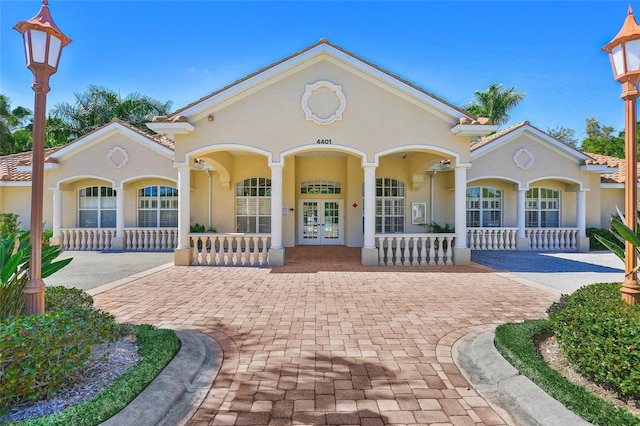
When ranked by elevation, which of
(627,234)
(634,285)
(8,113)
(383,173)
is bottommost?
(634,285)

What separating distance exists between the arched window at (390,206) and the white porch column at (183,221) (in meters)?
8.61

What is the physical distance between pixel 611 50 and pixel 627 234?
239 centimetres

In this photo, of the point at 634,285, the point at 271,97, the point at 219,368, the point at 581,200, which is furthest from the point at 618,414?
the point at 581,200

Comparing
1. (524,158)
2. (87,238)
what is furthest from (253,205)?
(524,158)

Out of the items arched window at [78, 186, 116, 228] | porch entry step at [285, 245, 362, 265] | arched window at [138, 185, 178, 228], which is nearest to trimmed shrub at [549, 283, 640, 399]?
porch entry step at [285, 245, 362, 265]

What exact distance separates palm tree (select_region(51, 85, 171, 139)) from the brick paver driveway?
19.6m

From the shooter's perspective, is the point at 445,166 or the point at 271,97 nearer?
the point at 271,97

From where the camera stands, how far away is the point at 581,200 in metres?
15.7

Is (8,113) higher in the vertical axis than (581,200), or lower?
higher

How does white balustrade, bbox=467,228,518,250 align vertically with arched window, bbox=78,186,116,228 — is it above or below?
below

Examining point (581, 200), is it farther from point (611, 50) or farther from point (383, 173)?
point (611, 50)

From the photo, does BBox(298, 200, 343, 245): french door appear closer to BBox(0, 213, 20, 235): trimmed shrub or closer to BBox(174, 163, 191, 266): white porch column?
BBox(174, 163, 191, 266): white porch column

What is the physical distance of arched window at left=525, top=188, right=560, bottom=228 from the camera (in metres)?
16.7

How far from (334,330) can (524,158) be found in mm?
13983
